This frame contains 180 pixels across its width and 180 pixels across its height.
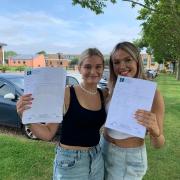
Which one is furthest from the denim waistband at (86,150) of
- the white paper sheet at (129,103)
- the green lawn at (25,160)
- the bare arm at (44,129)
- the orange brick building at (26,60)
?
the orange brick building at (26,60)

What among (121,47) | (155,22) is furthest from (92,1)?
(155,22)

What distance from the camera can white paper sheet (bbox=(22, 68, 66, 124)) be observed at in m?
2.81

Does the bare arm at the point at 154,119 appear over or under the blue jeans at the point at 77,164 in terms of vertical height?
over

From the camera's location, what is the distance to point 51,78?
2824 mm

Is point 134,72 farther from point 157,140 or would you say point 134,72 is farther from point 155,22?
point 155,22

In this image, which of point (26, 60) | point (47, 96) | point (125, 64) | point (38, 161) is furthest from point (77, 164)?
point (26, 60)

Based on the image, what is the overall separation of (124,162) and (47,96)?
2.62 feet

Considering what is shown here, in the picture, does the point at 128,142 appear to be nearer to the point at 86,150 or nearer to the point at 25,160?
the point at 86,150

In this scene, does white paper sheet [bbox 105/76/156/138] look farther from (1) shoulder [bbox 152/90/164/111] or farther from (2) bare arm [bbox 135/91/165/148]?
(1) shoulder [bbox 152/90/164/111]

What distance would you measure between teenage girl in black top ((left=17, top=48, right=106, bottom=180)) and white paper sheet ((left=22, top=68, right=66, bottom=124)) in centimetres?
11

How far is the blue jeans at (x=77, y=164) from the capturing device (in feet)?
9.89

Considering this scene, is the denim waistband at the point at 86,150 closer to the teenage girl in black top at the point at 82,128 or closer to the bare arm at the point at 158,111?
the teenage girl in black top at the point at 82,128

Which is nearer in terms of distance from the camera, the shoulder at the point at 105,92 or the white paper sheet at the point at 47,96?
the white paper sheet at the point at 47,96

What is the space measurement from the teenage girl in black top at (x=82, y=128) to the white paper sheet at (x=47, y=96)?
115mm
